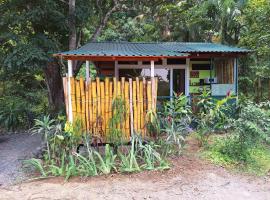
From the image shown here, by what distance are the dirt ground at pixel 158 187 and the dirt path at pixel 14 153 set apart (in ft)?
1.89

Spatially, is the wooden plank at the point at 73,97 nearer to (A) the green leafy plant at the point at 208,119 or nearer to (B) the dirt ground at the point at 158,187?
(B) the dirt ground at the point at 158,187

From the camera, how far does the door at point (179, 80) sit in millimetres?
11562

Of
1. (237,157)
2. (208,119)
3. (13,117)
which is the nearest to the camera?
(237,157)

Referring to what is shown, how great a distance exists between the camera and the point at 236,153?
7.49 m

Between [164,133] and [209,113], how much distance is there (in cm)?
137

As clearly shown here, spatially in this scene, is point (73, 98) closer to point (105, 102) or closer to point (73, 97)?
point (73, 97)

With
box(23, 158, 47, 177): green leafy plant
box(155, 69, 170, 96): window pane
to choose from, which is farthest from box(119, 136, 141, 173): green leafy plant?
box(155, 69, 170, 96): window pane

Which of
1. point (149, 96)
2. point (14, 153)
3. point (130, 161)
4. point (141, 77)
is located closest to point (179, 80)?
point (141, 77)

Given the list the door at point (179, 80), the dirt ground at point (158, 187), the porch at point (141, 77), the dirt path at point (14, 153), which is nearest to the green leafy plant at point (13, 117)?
the dirt path at point (14, 153)

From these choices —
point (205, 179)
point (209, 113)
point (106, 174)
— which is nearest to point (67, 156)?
point (106, 174)

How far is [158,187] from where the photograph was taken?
613 centimetres

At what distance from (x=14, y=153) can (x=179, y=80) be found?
5.86m

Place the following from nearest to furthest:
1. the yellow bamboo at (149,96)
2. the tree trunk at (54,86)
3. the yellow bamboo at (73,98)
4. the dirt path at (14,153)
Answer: the dirt path at (14,153)
the yellow bamboo at (73,98)
the yellow bamboo at (149,96)
the tree trunk at (54,86)

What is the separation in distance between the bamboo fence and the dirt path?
1635mm
